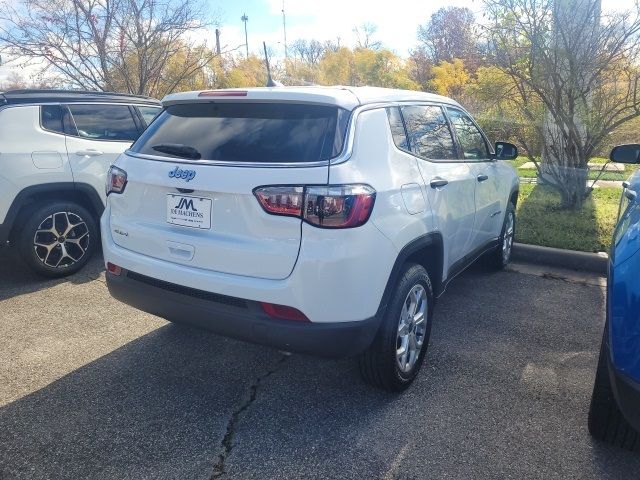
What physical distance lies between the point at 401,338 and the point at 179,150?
164 centimetres

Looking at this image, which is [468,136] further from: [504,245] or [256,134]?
[256,134]

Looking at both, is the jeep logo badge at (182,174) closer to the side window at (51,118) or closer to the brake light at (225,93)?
the brake light at (225,93)

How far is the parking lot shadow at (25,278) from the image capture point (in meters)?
4.73

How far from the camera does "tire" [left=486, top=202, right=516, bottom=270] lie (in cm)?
511

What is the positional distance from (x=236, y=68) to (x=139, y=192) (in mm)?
16777

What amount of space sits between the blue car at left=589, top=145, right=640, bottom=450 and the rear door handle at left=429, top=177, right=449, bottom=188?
1.04m

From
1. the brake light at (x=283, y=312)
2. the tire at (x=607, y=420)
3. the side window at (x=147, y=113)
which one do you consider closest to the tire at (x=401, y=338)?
the brake light at (x=283, y=312)

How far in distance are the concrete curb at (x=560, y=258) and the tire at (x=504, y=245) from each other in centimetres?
30

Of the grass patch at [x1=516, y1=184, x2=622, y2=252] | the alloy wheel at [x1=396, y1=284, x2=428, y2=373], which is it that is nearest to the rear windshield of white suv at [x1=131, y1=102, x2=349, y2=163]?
the alloy wheel at [x1=396, y1=284, x2=428, y2=373]

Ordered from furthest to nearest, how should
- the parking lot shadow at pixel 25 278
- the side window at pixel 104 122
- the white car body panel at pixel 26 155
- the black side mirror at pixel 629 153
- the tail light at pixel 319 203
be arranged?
A: the side window at pixel 104 122, the parking lot shadow at pixel 25 278, the white car body panel at pixel 26 155, the black side mirror at pixel 629 153, the tail light at pixel 319 203

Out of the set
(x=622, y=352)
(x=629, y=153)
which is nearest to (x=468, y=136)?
(x=629, y=153)

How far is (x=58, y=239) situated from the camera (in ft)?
16.2

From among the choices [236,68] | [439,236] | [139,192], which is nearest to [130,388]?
[139,192]

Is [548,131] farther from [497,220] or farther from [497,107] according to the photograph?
[497,220]
